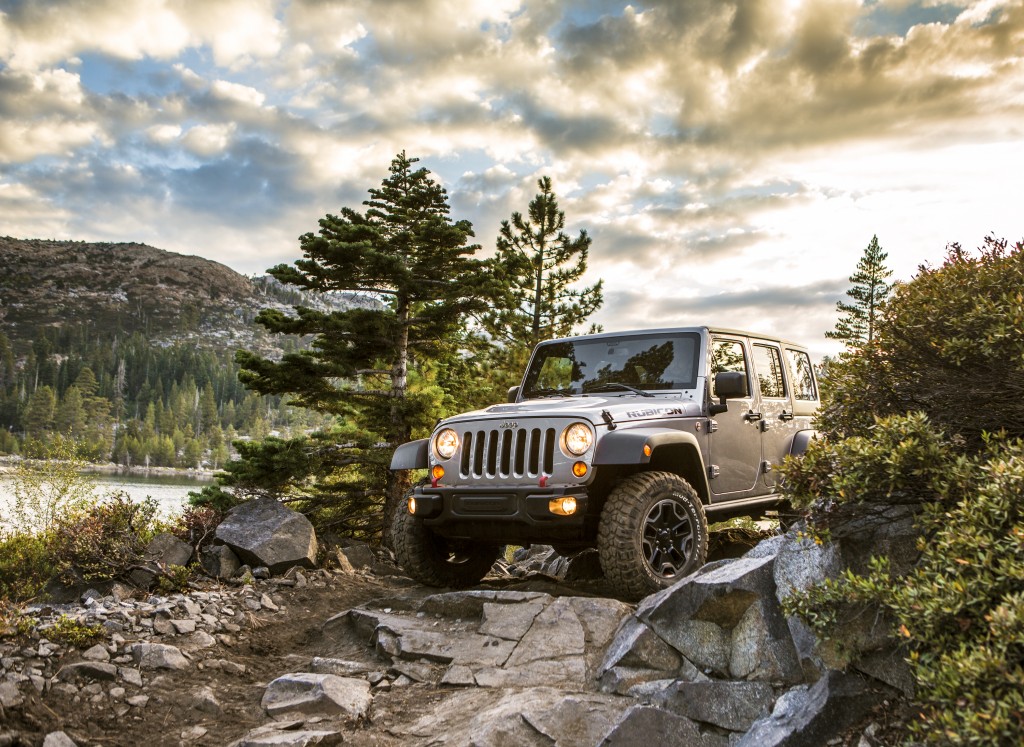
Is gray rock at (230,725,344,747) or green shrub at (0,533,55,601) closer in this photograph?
gray rock at (230,725,344,747)

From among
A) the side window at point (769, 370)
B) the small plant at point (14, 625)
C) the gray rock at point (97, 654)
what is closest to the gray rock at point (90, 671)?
the gray rock at point (97, 654)

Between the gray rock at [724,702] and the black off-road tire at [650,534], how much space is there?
4.51ft

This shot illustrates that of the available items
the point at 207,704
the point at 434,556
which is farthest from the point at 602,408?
the point at 207,704

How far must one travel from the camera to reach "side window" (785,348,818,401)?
8.69 metres

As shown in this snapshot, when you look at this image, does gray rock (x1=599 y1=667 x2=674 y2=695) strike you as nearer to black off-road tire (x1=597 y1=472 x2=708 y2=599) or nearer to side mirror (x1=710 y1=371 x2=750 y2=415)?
Answer: black off-road tire (x1=597 y1=472 x2=708 y2=599)

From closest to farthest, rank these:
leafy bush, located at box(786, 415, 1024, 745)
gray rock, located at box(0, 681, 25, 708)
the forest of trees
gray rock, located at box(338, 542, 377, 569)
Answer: leafy bush, located at box(786, 415, 1024, 745)
gray rock, located at box(0, 681, 25, 708)
gray rock, located at box(338, 542, 377, 569)
the forest of trees

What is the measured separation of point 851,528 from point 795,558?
45 cm

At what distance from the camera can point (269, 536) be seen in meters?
8.45

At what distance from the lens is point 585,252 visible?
24031 mm

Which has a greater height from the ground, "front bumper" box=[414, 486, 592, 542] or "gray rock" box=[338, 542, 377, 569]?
"front bumper" box=[414, 486, 592, 542]

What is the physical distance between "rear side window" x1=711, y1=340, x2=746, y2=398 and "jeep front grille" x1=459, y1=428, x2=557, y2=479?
197 centimetres

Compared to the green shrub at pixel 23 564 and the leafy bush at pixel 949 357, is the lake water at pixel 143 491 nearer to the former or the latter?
the green shrub at pixel 23 564

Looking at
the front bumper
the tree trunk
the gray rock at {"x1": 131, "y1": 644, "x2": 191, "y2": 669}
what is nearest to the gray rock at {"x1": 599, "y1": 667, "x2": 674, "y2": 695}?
the front bumper

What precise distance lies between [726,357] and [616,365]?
3.67 feet
